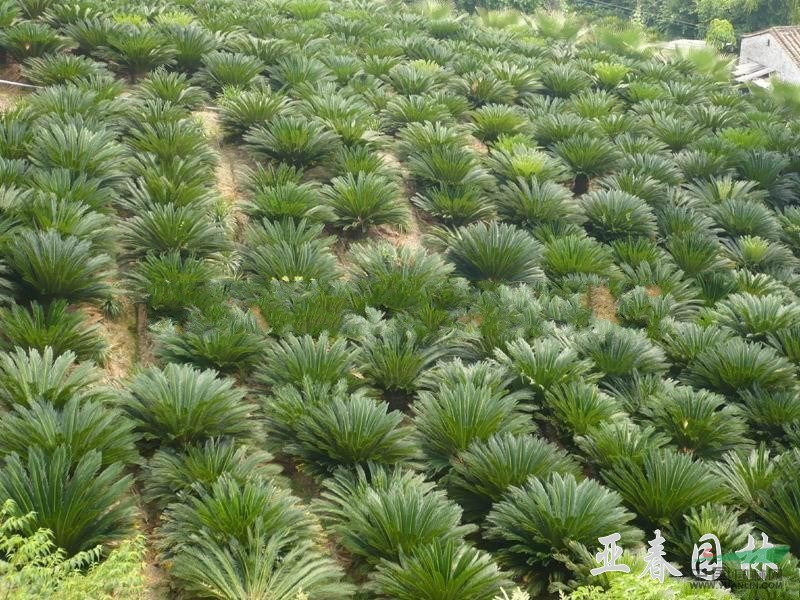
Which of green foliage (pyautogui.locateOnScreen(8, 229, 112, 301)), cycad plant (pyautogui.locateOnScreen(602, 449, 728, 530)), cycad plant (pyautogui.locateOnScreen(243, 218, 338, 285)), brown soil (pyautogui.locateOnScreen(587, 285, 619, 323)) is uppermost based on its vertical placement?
green foliage (pyautogui.locateOnScreen(8, 229, 112, 301))

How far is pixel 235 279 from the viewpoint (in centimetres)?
648

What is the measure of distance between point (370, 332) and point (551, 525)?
2150mm

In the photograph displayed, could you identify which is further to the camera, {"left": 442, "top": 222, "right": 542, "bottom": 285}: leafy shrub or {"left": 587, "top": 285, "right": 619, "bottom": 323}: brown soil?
{"left": 442, "top": 222, "right": 542, "bottom": 285}: leafy shrub

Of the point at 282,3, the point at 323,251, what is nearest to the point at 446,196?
the point at 323,251

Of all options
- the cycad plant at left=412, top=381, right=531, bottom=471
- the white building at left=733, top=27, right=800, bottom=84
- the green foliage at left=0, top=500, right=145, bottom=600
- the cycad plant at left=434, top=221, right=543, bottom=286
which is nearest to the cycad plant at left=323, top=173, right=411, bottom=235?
the cycad plant at left=434, top=221, right=543, bottom=286

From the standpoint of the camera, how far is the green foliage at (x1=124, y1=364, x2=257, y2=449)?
477 cm

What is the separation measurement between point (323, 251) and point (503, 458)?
2.84 m

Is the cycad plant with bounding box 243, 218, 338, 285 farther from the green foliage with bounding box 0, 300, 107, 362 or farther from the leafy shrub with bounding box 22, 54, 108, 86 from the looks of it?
the leafy shrub with bounding box 22, 54, 108, 86

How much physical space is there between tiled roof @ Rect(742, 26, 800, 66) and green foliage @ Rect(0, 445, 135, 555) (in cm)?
2540

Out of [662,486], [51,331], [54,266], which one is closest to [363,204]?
[54,266]

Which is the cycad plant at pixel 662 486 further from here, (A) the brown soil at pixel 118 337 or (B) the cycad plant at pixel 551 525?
(A) the brown soil at pixel 118 337

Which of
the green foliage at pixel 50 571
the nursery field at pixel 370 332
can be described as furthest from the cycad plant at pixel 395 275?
the green foliage at pixel 50 571

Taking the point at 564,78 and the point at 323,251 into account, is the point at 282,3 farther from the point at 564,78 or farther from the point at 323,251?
the point at 323,251

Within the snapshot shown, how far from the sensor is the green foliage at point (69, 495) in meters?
3.94
